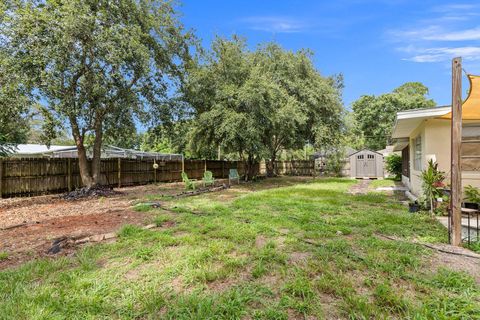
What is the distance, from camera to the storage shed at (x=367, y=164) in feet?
63.5

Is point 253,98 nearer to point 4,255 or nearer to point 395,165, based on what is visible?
point 4,255

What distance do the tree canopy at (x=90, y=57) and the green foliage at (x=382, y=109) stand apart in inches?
1099

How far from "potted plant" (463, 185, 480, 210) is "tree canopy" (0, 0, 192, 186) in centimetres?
947

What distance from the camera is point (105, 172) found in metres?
12.0

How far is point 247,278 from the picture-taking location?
2.95 meters

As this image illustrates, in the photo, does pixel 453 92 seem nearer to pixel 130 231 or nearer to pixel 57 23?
pixel 130 231

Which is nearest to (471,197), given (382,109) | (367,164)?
(367,164)

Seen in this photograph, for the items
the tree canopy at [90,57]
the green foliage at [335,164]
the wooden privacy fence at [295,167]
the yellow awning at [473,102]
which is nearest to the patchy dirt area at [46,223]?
the tree canopy at [90,57]

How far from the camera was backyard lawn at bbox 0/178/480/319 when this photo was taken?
92.8 inches

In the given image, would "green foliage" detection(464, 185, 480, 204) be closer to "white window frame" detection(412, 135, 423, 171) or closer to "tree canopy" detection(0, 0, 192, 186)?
"white window frame" detection(412, 135, 423, 171)

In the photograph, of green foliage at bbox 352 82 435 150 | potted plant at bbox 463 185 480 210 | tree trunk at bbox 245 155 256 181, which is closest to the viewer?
potted plant at bbox 463 185 480 210

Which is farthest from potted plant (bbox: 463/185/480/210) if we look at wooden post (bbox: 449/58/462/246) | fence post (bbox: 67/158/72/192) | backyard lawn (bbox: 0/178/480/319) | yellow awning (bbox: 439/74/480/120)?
fence post (bbox: 67/158/72/192)

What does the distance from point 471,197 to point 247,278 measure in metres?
5.87

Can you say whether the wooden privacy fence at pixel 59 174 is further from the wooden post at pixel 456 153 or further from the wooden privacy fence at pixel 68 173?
the wooden post at pixel 456 153
